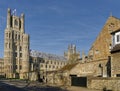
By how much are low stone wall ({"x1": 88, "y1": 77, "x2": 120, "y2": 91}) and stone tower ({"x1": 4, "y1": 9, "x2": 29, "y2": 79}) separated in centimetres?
11111

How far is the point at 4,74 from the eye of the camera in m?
146

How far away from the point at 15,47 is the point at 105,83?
426 feet

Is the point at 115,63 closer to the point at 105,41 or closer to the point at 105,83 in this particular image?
the point at 105,83

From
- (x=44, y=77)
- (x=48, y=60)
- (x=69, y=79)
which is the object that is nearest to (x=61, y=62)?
(x=48, y=60)

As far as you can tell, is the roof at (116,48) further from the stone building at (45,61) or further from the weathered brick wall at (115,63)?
the stone building at (45,61)

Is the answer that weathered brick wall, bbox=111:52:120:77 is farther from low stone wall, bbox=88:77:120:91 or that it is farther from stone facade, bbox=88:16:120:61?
stone facade, bbox=88:16:120:61

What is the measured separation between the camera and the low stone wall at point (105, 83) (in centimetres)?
3150

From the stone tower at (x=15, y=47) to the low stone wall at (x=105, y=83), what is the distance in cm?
11111

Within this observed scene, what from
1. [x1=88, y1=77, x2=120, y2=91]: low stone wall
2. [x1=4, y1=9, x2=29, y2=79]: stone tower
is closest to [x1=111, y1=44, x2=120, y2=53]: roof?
[x1=88, y1=77, x2=120, y2=91]: low stone wall

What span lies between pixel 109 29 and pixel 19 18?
12219 cm

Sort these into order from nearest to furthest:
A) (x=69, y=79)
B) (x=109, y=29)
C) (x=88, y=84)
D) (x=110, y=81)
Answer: (x=110, y=81)
(x=88, y=84)
(x=69, y=79)
(x=109, y=29)

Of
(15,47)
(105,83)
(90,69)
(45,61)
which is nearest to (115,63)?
(105,83)

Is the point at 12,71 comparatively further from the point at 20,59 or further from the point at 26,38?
the point at 26,38

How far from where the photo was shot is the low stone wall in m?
31.5
